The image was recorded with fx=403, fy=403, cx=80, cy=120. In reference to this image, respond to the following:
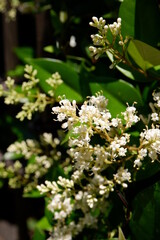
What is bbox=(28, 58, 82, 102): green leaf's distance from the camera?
967 mm

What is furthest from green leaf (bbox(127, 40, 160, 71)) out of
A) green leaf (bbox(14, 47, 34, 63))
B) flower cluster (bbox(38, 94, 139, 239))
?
green leaf (bbox(14, 47, 34, 63))

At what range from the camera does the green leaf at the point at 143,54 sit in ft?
2.48

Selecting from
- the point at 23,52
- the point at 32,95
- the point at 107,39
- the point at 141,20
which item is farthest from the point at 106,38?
the point at 23,52

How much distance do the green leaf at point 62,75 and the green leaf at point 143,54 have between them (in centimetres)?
21

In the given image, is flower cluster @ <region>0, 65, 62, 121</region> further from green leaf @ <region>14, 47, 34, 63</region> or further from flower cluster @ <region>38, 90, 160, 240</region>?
green leaf @ <region>14, 47, 34, 63</region>

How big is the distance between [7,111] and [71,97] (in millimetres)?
947

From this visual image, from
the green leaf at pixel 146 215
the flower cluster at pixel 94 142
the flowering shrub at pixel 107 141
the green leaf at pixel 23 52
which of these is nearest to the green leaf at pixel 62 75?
the flowering shrub at pixel 107 141

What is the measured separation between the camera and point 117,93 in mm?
869

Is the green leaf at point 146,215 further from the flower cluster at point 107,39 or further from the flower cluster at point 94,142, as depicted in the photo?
the flower cluster at point 107,39

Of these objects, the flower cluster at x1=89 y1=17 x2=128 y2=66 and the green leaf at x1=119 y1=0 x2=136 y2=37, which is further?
the green leaf at x1=119 y1=0 x2=136 y2=37

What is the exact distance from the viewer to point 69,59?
1.11 meters

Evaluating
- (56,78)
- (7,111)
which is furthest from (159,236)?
(7,111)

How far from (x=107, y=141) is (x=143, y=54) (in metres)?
0.18

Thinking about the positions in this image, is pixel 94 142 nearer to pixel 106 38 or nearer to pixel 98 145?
pixel 98 145
